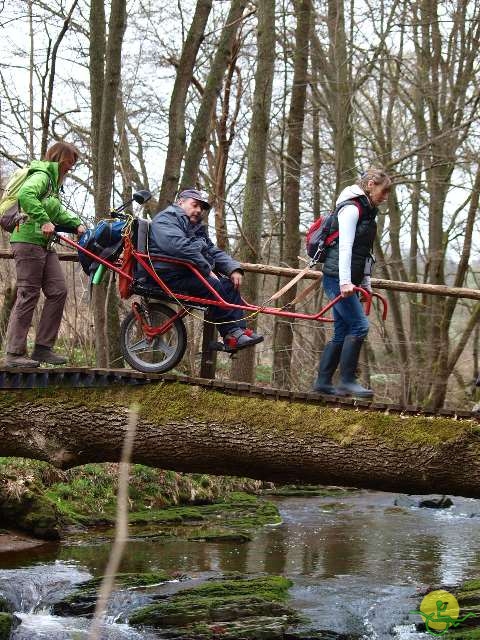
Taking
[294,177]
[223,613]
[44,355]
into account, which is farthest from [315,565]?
[294,177]

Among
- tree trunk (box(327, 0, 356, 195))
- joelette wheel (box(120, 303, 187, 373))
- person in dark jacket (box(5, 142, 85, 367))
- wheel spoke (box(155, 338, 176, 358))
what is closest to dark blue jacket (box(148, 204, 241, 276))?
joelette wheel (box(120, 303, 187, 373))

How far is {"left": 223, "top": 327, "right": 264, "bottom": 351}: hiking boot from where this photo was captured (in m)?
6.81

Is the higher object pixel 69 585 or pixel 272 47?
pixel 272 47

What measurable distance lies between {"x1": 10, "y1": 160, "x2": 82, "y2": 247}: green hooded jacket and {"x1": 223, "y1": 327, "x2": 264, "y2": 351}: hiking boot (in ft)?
4.87

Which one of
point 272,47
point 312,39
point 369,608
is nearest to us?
point 369,608

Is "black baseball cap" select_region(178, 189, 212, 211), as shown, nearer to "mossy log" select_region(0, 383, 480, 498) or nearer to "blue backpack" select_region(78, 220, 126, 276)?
"blue backpack" select_region(78, 220, 126, 276)

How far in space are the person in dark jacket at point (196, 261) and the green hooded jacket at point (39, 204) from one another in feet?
2.56

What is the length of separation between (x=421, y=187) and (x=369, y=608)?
1280 centimetres

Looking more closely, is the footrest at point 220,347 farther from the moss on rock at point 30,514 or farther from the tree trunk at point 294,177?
the tree trunk at point 294,177

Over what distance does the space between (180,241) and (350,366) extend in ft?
5.02

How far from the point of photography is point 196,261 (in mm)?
6754

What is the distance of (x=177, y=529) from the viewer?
1057cm

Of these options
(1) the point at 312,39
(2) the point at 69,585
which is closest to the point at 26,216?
(2) the point at 69,585

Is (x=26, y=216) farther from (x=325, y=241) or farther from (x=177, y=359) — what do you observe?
(x=325, y=241)
